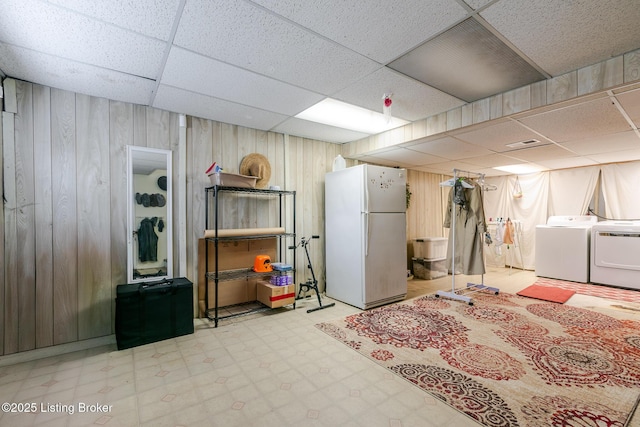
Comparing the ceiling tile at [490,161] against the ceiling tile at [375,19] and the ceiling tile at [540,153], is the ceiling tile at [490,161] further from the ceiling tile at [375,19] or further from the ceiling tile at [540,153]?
the ceiling tile at [375,19]

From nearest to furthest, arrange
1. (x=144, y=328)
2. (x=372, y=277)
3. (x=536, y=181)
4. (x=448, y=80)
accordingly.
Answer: (x=448, y=80)
(x=144, y=328)
(x=372, y=277)
(x=536, y=181)

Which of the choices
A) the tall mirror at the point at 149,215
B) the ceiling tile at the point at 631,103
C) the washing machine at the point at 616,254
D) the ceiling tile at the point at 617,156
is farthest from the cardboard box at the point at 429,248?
the tall mirror at the point at 149,215

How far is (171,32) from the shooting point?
1.78 m

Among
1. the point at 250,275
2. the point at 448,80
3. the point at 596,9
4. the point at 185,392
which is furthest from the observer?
the point at 250,275

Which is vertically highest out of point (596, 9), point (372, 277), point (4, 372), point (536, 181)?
A: point (596, 9)

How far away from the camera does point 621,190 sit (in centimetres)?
495

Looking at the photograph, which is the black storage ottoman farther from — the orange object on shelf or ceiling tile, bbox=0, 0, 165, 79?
ceiling tile, bbox=0, 0, 165, 79

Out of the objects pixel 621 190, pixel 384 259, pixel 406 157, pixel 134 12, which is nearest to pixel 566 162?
pixel 621 190

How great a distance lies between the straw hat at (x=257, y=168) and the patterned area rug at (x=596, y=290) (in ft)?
16.4

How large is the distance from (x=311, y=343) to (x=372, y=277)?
1.30 metres

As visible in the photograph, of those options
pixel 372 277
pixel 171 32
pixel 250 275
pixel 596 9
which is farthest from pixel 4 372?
pixel 596 9

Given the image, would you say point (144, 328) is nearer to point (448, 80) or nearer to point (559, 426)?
point (559, 426)

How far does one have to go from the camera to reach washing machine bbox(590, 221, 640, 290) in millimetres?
4430

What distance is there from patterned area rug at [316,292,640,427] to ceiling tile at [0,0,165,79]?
9.55ft
